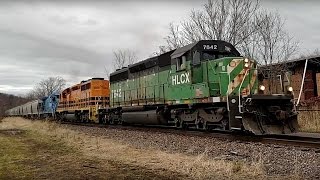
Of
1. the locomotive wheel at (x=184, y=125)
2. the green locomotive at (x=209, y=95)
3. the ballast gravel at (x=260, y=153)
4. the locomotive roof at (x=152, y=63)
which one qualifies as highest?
the locomotive roof at (x=152, y=63)

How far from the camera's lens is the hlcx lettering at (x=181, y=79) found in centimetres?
1430

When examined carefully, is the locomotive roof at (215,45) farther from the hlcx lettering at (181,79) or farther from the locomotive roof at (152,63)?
the locomotive roof at (152,63)

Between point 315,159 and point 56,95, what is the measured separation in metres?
35.0

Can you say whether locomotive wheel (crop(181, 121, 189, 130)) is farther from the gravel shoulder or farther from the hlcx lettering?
the gravel shoulder

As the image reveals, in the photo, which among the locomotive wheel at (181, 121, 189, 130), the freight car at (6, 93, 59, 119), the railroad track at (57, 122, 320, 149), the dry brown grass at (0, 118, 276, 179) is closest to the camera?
the dry brown grass at (0, 118, 276, 179)

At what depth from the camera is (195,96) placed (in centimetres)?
1370

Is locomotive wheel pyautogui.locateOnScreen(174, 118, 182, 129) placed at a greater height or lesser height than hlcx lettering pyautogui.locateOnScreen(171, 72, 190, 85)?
lesser

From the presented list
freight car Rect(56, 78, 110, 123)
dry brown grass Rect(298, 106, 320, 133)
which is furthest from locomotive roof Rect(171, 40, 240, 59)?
freight car Rect(56, 78, 110, 123)

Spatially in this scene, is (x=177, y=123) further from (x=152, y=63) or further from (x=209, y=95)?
(x=152, y=63)

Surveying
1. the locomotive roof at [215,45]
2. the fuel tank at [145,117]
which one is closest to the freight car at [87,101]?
the fuel tank at [145,117]

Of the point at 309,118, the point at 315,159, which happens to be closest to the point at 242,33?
the point at 309,118

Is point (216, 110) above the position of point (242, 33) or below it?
below

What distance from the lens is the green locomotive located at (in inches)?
456

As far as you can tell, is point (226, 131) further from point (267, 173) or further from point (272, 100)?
point (267, 173)
